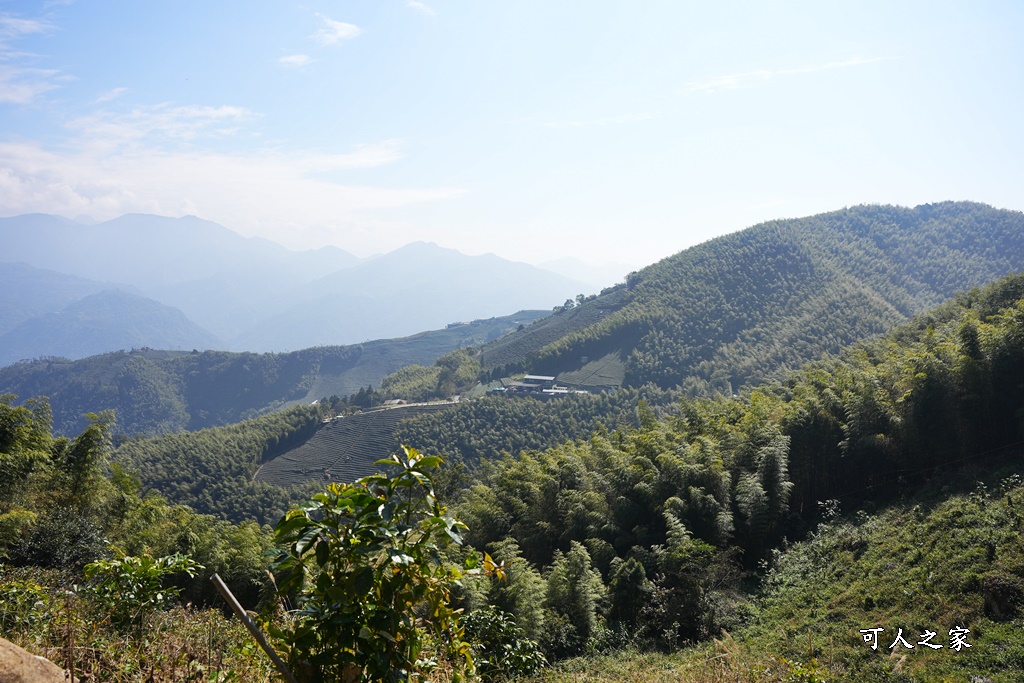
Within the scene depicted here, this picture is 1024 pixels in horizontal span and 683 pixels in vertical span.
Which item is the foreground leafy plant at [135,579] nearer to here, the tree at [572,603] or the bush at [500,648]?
the bush at [500,648]

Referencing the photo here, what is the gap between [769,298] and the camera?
7362 cm

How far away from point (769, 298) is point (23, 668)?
79927 mm

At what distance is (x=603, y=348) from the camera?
72125 mm

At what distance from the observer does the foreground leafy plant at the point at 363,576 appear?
5.80 feet

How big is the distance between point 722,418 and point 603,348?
177 feet

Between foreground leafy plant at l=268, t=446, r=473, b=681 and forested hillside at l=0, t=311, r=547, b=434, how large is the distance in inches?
4827

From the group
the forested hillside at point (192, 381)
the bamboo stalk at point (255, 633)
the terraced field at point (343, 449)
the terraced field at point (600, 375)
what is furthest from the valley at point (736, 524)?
the forested hillside at point (192, 381)

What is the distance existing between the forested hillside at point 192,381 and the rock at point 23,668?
121086 millimetres

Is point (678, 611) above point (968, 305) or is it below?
below

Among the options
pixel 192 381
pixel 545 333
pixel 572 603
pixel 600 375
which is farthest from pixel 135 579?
pixel 192 381

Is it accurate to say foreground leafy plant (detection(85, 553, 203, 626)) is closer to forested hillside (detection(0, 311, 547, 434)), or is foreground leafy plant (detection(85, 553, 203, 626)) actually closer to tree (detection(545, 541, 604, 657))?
tree (detection(545, 541, 604, 657))

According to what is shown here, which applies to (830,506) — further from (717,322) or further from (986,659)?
(717,322)

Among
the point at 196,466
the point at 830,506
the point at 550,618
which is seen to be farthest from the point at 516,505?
the point at 196,466

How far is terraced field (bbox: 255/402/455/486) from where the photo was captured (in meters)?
49.3
